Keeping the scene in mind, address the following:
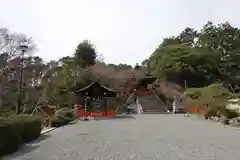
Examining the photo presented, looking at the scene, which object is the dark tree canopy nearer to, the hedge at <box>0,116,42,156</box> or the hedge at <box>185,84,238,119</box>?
the hedge at <box>185,84,238,119</box>

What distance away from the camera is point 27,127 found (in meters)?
15.7

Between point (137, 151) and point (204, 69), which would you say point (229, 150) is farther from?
point (204, 69)

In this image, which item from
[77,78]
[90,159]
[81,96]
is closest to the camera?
[90,159]

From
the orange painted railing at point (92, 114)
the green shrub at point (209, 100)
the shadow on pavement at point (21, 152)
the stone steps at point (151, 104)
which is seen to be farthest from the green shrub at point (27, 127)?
the stone steps at point (151, 104)

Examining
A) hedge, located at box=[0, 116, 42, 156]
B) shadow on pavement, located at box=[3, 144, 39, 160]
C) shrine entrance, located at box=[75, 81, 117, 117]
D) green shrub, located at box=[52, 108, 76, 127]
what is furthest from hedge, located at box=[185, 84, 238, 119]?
shadow on pavement, located at box=[3, 144, 39, 160]

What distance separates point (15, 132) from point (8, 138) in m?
0.91

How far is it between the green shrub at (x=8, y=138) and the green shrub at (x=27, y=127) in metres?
1.30

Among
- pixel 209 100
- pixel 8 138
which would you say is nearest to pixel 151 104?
pixel 209 100

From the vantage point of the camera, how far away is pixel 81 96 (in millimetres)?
41000

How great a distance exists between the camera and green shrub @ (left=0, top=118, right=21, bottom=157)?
11453 mm

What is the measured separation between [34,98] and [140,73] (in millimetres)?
21469

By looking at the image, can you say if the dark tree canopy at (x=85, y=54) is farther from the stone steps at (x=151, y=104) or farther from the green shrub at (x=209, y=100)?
the green shrub at (x=209, y=100)

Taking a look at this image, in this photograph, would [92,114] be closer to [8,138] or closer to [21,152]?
[21,152]

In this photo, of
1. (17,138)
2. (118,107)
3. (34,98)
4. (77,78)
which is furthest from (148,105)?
(17,138)
